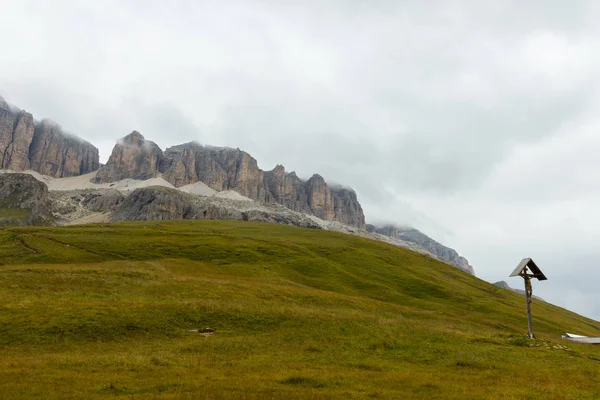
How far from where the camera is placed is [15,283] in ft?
151

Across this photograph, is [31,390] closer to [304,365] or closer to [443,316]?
[304,365]

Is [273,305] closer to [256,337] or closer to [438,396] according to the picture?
[256,337]

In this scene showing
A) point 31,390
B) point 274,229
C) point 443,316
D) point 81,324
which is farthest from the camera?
point 274,229

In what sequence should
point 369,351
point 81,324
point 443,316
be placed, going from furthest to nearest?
1. point 443,316
2. point 81,324
3. point 369,351

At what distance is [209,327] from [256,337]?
17.8ft

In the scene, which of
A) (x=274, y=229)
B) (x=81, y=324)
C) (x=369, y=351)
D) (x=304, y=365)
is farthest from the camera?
(x=274, y=229)

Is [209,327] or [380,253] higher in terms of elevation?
[380,253]

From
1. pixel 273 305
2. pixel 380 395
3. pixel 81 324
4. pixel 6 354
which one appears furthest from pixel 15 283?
pixel 380 395

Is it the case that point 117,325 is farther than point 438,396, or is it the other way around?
point 117,325

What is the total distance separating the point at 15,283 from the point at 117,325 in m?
21.5

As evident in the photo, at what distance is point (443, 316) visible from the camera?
5903 cm

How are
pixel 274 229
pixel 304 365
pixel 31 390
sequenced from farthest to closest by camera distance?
pixel 274 229 < pixel 304 365 < pixel 31 390

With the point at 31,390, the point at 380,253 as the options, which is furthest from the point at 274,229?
the point at 31,390

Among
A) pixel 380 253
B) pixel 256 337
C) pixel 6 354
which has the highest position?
pixel 380 253
